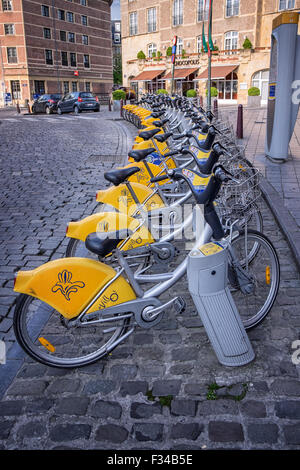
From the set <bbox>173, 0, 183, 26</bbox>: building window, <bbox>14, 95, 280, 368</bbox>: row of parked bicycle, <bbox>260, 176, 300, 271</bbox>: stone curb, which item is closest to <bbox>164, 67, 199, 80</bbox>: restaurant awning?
<bbox>173, 0, 183, 26</bbox>: building window

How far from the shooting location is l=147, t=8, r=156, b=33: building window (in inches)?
1800

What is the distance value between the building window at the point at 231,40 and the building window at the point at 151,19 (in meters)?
10.2

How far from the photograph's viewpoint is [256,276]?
10.6 feet

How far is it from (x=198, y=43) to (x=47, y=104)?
19781 millimetres

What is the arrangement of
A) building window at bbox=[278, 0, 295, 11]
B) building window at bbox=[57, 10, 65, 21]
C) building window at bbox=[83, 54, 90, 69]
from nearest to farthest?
building window at bbox=[278, 0, 295, 11]
building window at bbox=[57, 10, 65, 21]
building window at bbox=[83, 54, 90, 69]

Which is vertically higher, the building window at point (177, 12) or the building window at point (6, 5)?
the building window at point (6, 5)

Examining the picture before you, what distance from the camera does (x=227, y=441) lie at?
2.19 m

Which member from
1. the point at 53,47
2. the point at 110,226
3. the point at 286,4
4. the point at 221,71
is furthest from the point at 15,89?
the point at 110,226

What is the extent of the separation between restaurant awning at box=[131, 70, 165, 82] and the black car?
52.1 feet

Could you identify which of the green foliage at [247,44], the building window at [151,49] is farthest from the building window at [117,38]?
the green foliage at [247,44]

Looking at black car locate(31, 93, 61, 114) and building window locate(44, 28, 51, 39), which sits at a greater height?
building window locate(44, 28, 51, 39)

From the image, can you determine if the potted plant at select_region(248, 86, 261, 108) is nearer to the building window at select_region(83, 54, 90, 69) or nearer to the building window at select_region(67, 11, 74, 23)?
the building window at select_region(83, 54, 90, 69)

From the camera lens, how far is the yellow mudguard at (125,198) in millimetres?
4172

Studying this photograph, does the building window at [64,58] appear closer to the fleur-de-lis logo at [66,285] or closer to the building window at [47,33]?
the building window at [47,33]
